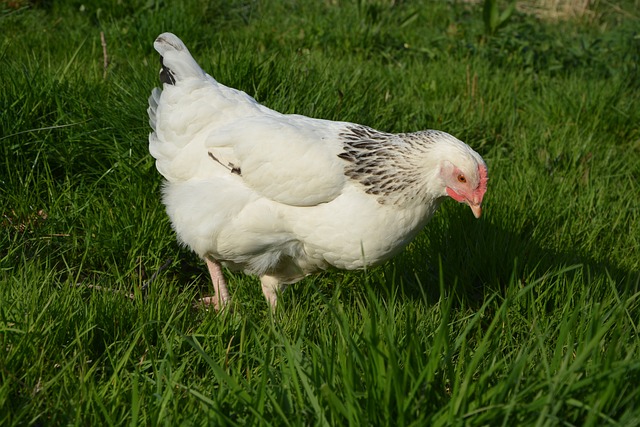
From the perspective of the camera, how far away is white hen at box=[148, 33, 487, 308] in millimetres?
2859

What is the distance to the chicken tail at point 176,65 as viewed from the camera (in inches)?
139

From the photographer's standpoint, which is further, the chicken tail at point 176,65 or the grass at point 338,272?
the chicken tail at point 176,65

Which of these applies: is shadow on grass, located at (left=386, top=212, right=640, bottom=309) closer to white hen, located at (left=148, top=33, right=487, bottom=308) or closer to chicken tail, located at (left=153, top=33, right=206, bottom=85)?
white hen, located at (left=148, top=33, right=487, bottom=308)

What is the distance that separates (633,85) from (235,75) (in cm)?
338

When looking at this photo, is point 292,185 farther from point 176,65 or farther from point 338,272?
point 176,65

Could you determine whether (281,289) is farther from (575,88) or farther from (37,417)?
(575,88)

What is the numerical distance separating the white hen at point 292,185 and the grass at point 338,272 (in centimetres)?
23

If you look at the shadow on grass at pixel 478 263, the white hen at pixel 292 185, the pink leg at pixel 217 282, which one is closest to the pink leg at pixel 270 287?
the white hen at pixel 292 185

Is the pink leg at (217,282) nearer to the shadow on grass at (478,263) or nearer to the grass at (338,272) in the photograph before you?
the grass at (338,272)

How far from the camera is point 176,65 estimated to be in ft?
11.6

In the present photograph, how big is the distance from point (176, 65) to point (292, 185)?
107cm

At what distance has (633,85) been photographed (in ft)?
18.7

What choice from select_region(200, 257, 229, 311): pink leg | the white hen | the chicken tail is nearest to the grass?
select_region(200, 257, 229, 311): pink leg

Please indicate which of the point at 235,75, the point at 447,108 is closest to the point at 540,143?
the point at 447,108
